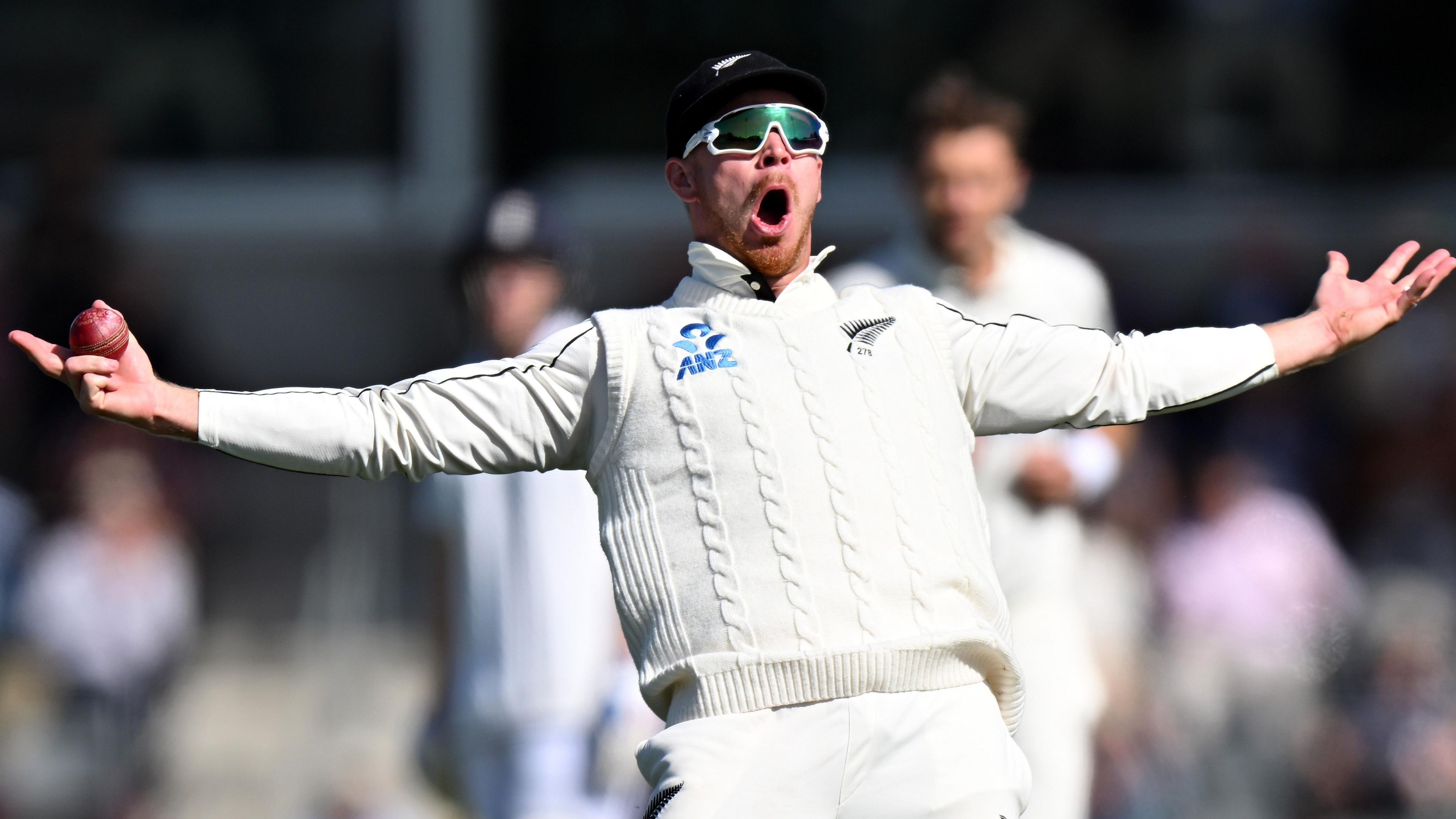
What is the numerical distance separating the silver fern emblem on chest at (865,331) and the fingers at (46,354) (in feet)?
4.30

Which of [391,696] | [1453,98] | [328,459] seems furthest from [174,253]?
[328,459]

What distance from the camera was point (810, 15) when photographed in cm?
1365

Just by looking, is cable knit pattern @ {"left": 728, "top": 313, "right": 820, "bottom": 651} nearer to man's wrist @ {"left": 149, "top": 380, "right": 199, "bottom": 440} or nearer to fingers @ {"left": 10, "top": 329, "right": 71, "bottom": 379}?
man's wrist @ {"left": 149, "top": 380, "right": 199, "bottom": 440}

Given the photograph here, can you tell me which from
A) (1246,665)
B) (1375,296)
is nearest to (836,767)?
(1375,296)

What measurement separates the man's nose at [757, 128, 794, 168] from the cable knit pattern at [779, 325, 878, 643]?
1.18 ft

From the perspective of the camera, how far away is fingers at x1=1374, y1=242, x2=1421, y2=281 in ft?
11.5

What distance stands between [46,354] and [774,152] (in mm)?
1277

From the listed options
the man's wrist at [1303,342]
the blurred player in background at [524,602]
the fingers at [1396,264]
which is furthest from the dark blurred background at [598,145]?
the man's wrist at [1303,342]

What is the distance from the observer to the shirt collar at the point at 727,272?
11.4 ft

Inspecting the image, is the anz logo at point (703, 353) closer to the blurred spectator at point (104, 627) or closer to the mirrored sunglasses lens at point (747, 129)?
the mirrored sunglasses lens at point (747, 129)

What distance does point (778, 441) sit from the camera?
3.29 m

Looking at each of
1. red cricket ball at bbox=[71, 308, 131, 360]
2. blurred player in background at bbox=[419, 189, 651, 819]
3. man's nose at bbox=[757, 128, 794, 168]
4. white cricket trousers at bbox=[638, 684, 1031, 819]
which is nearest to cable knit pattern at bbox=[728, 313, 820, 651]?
white cricket trousers at bbox=[638, 684, 1031, 819]

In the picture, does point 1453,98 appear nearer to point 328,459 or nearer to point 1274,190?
point 1274,190

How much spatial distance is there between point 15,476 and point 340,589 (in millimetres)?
1819
